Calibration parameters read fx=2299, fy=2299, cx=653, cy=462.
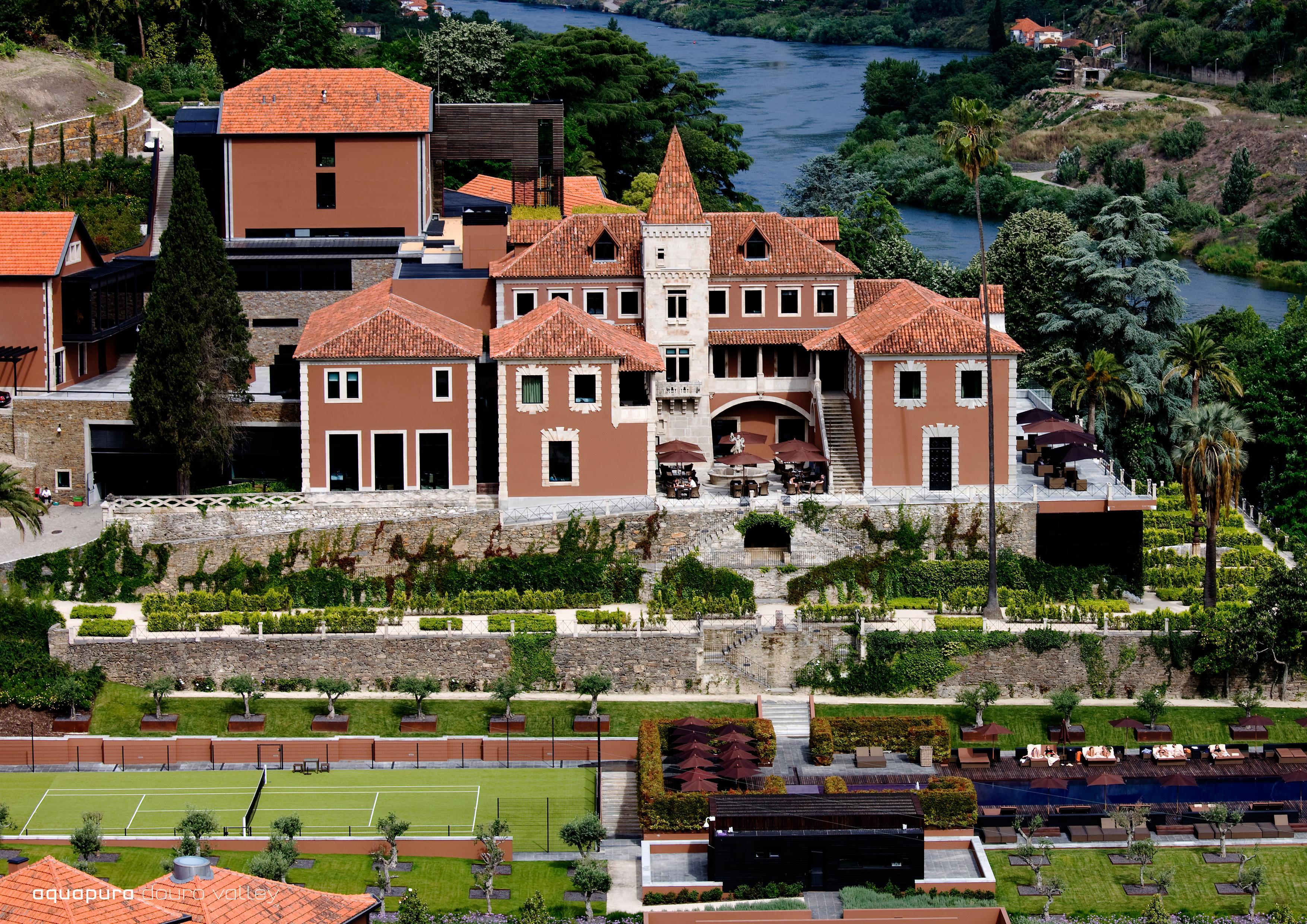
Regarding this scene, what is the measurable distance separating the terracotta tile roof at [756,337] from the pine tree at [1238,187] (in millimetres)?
84880

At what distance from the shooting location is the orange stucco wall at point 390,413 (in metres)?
77.9

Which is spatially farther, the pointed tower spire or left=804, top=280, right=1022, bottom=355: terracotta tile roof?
the pointed tower spire

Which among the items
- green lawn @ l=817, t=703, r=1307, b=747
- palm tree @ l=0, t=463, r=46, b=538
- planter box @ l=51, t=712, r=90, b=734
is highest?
palm tree @ l=0, t=463, r=46, b=538

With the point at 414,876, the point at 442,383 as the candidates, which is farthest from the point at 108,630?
the point at 414,876

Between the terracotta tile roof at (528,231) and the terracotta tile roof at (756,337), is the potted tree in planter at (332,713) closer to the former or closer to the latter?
the terracotta tile roof at (756,337)

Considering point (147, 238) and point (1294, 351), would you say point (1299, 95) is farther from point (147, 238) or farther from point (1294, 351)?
point (147, 238)

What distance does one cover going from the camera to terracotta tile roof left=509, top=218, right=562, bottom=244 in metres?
85.2

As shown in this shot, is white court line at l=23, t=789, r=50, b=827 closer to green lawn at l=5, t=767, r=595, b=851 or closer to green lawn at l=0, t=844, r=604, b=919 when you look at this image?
green lawn at l=5, t=767, r=595, b=851

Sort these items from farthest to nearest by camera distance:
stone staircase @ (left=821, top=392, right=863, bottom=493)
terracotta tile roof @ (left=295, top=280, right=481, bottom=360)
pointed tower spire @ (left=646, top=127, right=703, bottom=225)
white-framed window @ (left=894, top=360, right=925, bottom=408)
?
pointed tower spire @ (left=646, top=127, right=703, bottom=225) → stone staircase @ (left=821, top=392, right=863, bottom=493) → white-framed window @ (left=894, top=360, right=925, bottom=408) → terracotta tile roof @ (left=295, top=280, right=481, bottom=360)

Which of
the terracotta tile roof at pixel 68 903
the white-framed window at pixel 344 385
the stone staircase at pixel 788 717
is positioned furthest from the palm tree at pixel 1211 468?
the terracotta tile roof at pixel 68 903

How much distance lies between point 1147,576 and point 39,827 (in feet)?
122

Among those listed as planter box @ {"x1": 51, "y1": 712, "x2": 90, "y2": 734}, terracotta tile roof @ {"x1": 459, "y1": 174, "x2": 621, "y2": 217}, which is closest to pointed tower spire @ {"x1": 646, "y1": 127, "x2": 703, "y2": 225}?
terracotta tile roof @ {"x1": 459, "y1": 174, "x2": 621, "y2": 217}

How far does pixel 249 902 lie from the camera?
53.8m

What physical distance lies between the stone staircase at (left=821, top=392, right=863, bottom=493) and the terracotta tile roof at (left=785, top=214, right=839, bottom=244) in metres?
6.46
